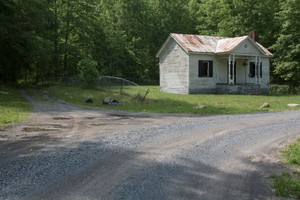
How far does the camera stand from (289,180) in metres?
6.78

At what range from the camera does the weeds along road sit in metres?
6.10

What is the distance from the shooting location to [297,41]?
39062 millimetres

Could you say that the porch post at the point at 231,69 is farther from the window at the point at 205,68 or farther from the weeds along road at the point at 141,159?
the weeds along road at the point at 141,159

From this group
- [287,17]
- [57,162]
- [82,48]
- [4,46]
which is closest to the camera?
[57,162]

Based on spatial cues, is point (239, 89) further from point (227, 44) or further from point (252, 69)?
point (252, 69)

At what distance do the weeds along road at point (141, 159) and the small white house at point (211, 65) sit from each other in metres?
16.9

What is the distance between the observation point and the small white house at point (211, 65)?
3091 cm

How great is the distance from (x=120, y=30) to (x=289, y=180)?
162 feet

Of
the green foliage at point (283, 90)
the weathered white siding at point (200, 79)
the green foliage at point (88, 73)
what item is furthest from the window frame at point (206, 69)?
the green foliage at point (88, 73)

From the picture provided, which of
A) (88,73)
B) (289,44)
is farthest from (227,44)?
(88,73)

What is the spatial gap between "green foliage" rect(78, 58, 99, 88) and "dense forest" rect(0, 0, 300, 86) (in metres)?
3.87

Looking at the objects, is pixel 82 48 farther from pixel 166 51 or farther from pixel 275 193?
pixel 275 193

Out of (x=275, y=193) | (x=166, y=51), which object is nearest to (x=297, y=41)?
(x=166, y=51)

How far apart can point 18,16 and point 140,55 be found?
24.7m
